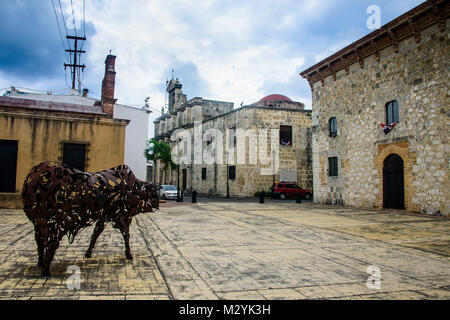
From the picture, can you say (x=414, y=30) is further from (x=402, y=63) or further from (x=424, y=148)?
(x=424, y=148)

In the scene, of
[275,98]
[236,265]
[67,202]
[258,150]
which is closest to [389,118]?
[236,265]

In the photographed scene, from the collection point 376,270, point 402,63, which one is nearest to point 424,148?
point 402,63

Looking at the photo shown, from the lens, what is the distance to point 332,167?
20.7 metres

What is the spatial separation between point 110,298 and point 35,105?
50.0ft

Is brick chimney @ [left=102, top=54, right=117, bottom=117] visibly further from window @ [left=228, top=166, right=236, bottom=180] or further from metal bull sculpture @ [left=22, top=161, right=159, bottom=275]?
window @ [left=228, top=166, right=236, bottom=180]

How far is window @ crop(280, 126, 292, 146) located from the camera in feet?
102

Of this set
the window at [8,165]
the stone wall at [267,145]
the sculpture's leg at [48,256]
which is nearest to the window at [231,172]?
the stone wall at [267,145]

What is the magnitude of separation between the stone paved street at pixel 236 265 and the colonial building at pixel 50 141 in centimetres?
586

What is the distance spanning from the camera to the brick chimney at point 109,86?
58.8 feet

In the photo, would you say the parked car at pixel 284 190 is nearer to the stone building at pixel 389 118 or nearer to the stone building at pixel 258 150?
the stone building at pixel 258 150

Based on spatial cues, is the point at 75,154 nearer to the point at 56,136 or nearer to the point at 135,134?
the point at 56,136

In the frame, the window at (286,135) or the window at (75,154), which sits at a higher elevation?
the window at (286,135)

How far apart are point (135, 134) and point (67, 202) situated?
25.8 metres

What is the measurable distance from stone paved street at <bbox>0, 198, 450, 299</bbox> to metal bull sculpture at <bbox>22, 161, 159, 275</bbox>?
0.55 m
